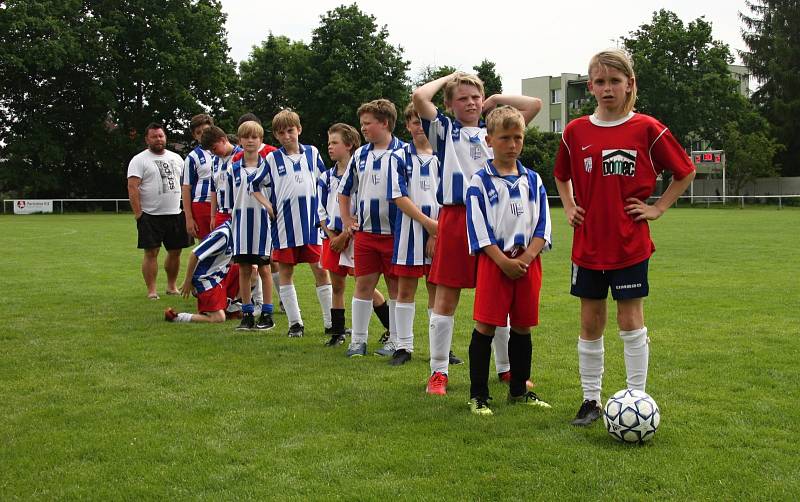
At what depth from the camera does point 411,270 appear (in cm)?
645

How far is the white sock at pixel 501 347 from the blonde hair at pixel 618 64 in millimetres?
1998

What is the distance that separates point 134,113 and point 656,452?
160 feet

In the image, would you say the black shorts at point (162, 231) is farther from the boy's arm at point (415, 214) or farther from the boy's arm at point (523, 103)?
the boy's arm at point (523, 103)

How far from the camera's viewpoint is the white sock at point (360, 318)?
23.0 feet

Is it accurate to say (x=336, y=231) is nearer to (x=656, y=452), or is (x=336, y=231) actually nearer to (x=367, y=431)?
(x=367, y=431)

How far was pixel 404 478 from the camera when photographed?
154 inches

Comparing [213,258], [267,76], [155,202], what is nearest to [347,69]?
[267,76]

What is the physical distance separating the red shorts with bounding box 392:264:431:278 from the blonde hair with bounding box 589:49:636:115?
2.34 m

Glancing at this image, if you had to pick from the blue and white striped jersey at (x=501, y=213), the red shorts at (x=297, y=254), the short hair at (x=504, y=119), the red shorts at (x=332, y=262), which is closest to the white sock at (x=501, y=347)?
the blue and white striped jersey at (x=501, y=213)

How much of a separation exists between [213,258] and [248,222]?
104 cm

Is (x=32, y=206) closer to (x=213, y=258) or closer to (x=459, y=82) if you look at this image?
(x=213, y=258)

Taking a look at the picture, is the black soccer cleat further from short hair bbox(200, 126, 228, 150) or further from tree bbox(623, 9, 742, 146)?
tree bbox(623, 9, 742, 146)

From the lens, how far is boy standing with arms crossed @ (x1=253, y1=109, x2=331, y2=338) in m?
8.02

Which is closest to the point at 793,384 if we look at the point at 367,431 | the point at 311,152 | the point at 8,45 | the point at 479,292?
the point at 479,292
